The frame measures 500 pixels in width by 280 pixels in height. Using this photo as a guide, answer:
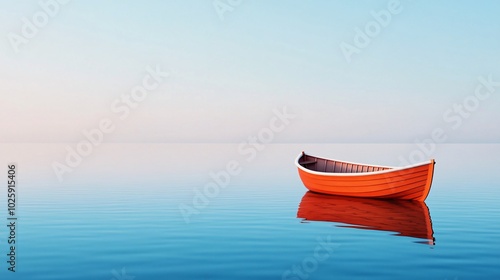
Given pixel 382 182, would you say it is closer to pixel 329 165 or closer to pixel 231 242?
pixel 329 165

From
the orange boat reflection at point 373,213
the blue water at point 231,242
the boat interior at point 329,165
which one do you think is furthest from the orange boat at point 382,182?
the boat interior at point 329,165

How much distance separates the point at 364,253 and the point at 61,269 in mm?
7596

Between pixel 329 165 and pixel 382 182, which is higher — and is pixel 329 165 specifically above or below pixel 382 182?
above

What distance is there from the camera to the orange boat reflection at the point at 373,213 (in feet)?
60.0

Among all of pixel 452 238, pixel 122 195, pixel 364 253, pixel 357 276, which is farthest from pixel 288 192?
pixel 357 276

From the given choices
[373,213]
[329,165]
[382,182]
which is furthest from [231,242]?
[329,165]

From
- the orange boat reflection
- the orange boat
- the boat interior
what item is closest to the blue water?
the orange boat reflection

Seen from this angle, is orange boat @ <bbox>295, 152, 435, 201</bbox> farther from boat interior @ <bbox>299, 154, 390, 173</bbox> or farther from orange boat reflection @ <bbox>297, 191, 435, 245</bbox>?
boat interior @ <bbox>299, 154, 390, 173</bbox>

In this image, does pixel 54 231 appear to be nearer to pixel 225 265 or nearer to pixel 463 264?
pixel 225 265

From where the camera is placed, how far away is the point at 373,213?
2197 centimetres

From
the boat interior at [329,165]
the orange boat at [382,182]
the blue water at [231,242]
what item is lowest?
the blue water at [231,242]

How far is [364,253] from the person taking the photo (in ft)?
45.7

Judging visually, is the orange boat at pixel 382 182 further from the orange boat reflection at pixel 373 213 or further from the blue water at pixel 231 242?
the blue water at pixel 231 242

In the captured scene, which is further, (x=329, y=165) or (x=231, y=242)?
(x=329, y=165)
